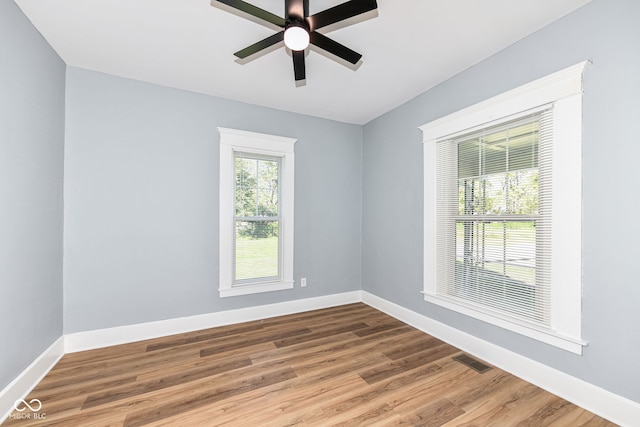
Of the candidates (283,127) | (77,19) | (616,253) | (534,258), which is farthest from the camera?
(283,127)

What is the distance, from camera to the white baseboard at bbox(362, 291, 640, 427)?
1.71m

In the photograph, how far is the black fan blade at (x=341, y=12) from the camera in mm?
1569

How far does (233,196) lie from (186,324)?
1535 millimetres

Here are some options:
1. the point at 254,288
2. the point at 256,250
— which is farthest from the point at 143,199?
the point at 254,288

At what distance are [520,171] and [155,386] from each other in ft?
11.1

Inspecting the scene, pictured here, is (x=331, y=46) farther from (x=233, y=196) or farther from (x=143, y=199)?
(x=143, y=199)

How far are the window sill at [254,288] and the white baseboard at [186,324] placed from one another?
20 centimetres

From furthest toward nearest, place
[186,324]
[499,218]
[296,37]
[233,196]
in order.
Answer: [233,196], [186,324], [499,218], [296,37]

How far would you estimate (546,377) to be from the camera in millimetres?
2064

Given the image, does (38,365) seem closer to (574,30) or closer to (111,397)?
(111,397)

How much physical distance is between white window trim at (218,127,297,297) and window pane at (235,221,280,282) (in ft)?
0.39

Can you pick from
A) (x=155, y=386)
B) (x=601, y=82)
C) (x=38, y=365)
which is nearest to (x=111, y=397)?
(x=155, y=386)

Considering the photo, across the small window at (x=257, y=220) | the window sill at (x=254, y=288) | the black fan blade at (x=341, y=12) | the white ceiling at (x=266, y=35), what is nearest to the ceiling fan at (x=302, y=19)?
the black fan blade at (x=341, y=12)

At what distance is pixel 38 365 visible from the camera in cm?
214
